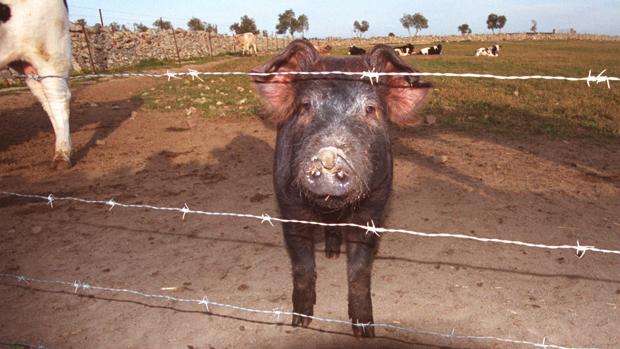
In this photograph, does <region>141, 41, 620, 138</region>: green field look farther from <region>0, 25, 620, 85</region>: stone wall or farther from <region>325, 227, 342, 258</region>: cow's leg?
<region>0, 25, 620, 85</region>: stone wall

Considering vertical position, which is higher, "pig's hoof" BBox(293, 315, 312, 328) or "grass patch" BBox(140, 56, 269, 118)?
"grass patch" BBox(140, 56, 269, 118)

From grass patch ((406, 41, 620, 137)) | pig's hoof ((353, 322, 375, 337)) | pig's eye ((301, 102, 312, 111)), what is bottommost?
pig's hoof ((353, 322, 375, 337))

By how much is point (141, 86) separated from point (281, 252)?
562 inches

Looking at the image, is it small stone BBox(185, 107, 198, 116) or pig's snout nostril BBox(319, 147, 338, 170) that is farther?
small stone BBox(185, 107, 198, 116)

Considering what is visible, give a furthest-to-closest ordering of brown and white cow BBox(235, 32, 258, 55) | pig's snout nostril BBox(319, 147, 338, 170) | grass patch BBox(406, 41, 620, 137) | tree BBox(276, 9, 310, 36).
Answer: tree BBox(276, 9, 310, 36) < brown and white cow BBox(235, 32, 258, 55) < grass patch BBox(406, 41, 620, 137) < pig's snout nostril BBox(319, 147, 338, 170)

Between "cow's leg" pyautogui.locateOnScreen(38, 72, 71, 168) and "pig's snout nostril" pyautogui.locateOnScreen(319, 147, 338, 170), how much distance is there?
5526 millimetres

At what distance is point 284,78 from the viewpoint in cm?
339

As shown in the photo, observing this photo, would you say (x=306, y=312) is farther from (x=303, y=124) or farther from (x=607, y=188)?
(x=607, y=188)

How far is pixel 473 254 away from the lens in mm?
4141

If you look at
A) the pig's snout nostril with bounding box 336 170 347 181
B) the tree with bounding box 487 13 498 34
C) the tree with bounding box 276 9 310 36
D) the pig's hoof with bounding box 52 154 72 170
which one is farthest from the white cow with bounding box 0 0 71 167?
the tree with bounding box 487 13 498 34

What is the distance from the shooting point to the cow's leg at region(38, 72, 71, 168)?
257 inches

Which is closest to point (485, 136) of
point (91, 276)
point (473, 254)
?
point (473, 254)

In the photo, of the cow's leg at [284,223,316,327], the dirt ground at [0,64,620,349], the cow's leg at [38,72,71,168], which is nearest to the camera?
the dirt ground at [0,64,620,349]

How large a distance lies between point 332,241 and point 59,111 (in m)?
4.82
